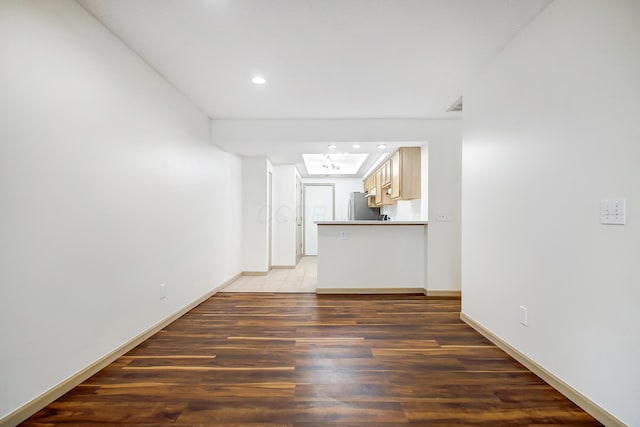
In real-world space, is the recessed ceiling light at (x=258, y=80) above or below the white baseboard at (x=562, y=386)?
above

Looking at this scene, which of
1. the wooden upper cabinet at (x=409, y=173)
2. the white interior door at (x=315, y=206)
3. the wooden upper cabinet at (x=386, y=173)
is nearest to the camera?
the wooden upper cabinet at (x=409, y=173)

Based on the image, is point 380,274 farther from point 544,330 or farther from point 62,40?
point 62,40

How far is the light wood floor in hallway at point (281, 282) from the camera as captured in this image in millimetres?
4000

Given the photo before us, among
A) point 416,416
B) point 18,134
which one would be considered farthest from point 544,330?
point 18,134

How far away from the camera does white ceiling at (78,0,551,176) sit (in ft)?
5.55

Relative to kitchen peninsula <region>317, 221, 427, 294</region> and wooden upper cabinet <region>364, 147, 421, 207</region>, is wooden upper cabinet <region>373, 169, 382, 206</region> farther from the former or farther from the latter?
kitchen peninsula <region>317, 221, 427, 294</region>

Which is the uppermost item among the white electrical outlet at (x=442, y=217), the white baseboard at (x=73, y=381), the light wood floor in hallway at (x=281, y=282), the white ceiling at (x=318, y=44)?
the white ceiling at (x=318, y=44)

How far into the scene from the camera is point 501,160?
2137 millimetres

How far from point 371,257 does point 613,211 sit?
263cm

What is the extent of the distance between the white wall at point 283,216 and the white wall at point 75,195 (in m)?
2.89

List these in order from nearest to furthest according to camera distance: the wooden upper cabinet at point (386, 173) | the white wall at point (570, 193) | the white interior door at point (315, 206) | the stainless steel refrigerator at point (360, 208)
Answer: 1. the white wall at point (570, 193)
2. the wooden upper cabinet at point (386, 173)
3. the stainless steel refrigerator at point (360, 208)
4. the white interior door at point (315, 206)

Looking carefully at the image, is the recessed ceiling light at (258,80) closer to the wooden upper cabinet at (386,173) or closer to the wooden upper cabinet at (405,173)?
the wooden upper cabinet at (405,173)

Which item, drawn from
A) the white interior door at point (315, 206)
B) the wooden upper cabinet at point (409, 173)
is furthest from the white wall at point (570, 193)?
the white interior door at point (315, 206)

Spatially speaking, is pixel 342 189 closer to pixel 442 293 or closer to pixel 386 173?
pixel 386 173
